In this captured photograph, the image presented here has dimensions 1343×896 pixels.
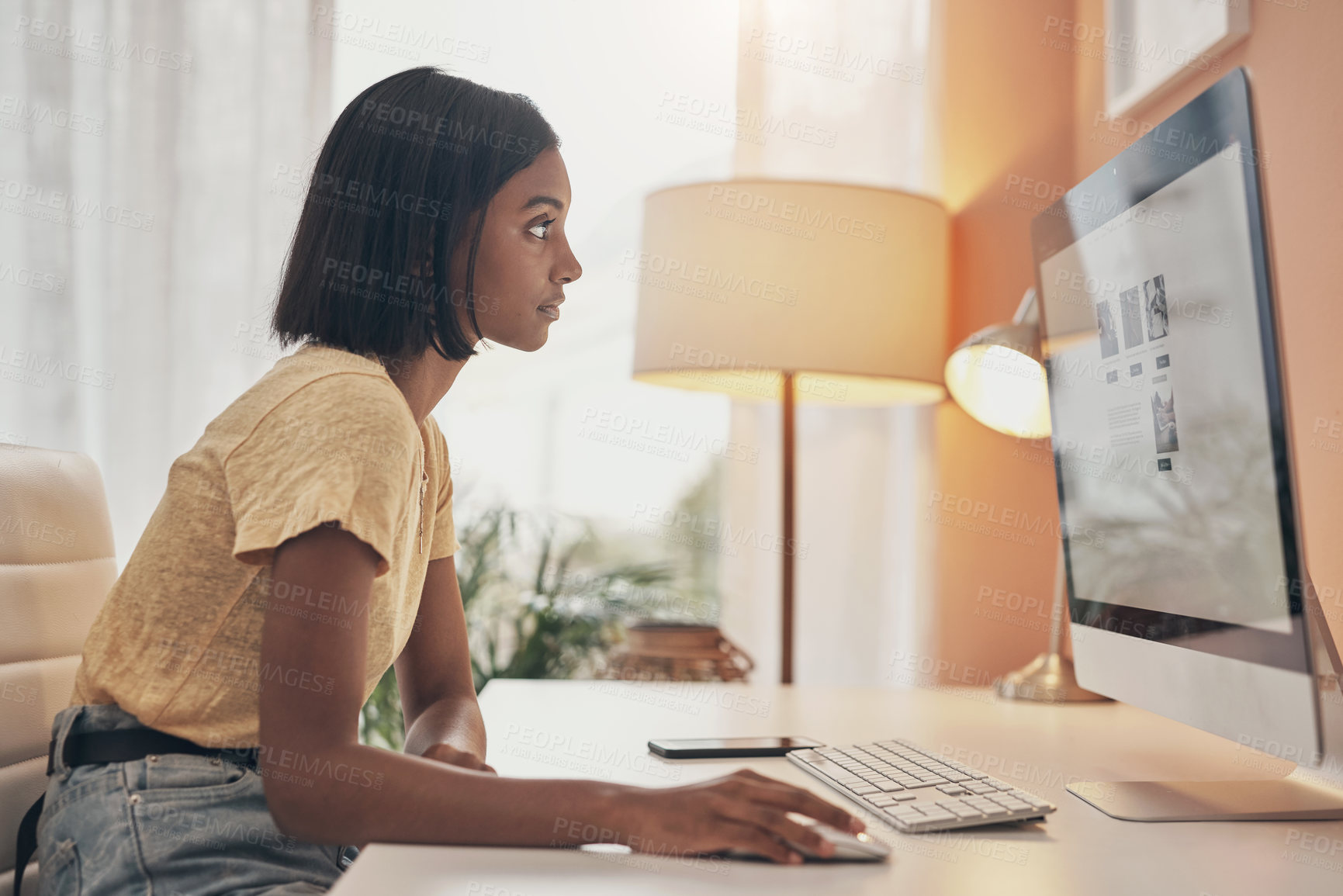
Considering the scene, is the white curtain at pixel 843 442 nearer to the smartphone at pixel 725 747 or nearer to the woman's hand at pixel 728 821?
the smartphone at pixel 725 747

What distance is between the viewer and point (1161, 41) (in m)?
1.54

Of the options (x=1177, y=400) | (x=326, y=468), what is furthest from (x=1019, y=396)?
(x=326, y=468)

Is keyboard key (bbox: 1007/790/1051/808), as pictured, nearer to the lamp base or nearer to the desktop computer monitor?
the desktop computer monitor

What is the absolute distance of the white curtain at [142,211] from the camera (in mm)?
2018

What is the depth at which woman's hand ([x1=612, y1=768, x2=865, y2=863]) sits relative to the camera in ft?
2.17

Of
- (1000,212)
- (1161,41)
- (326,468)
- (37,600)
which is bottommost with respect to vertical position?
(37,600)

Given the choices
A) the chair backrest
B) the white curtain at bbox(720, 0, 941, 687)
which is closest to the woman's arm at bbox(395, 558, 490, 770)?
the chair backrest

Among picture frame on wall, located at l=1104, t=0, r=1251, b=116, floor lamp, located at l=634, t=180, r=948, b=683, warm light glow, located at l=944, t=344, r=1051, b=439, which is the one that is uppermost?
picture frame on wall, located at l=1104, t=0, r=1251, b=116

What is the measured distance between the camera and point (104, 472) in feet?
6.72

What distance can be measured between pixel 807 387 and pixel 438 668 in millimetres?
1104

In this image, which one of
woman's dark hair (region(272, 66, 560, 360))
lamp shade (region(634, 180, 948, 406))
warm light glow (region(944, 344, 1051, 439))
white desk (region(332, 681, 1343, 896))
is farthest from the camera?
lamp shade (region(634, 180, 948, 406))

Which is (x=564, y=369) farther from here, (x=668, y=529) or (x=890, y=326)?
(x=890, y=326)

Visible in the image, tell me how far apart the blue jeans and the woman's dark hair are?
41 centimetres

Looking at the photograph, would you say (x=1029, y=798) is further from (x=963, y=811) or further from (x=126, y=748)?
(x=126, y=748)
